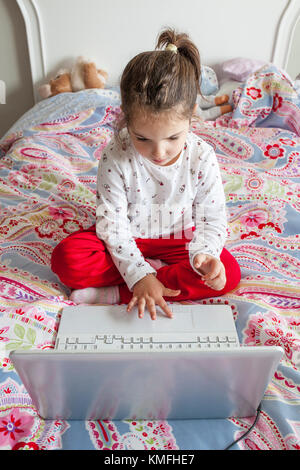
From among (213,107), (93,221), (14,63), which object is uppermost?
(14,63)

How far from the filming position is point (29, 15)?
6.08ft

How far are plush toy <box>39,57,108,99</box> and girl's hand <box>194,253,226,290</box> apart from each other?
1229 millimetres

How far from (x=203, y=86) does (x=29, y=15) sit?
2.74 ft

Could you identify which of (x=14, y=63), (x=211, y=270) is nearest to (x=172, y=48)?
(x=211, y=270)

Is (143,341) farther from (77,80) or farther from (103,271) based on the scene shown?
(77,80)

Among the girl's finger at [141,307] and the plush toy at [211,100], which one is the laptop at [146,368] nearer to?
the girl's finger at [141,307]

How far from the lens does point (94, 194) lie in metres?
1.35

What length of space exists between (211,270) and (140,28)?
1.43 meters

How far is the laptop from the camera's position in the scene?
562 millimetres

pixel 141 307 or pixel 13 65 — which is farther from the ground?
pixel 13 65

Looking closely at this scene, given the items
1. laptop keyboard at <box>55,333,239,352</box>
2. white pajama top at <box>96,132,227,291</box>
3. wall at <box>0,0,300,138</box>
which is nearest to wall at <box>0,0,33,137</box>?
wall at <box>0,0,300,138</box>

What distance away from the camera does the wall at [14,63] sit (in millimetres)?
1900

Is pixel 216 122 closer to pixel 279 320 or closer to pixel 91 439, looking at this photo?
pixel 279 320

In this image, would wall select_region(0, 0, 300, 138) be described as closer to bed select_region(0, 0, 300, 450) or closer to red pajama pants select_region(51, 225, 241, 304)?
bed select_region(0, 0, 300, 450)
